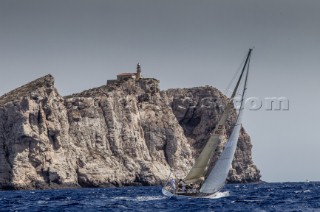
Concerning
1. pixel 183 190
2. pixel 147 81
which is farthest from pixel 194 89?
pixel 183 190

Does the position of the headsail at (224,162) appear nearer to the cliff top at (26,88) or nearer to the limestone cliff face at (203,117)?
the cliff top at (26,88)

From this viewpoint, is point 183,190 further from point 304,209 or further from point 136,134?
point 136,134

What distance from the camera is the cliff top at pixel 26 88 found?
124m

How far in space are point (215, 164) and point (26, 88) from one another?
259ft

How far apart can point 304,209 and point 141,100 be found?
106779 millimetres

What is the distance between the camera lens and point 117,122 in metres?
140

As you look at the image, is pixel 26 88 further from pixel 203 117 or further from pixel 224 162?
pixel 224 162

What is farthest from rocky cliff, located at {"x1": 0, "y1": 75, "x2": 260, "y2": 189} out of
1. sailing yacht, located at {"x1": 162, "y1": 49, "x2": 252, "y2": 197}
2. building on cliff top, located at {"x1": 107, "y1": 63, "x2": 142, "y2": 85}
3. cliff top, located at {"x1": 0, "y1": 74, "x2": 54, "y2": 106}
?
sailing yacht, located at {"x1": 162, "y1": 49, "x2": 252, "y2": 197}

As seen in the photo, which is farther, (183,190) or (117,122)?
(117,122)

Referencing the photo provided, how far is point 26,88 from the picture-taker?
425 feet

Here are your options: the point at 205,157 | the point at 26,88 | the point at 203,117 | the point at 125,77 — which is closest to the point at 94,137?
the point at 26,88

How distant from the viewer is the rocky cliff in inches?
4692

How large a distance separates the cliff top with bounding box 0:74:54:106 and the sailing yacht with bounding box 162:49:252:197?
65695mm

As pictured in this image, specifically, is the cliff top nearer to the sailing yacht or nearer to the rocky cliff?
the rocky cliff
